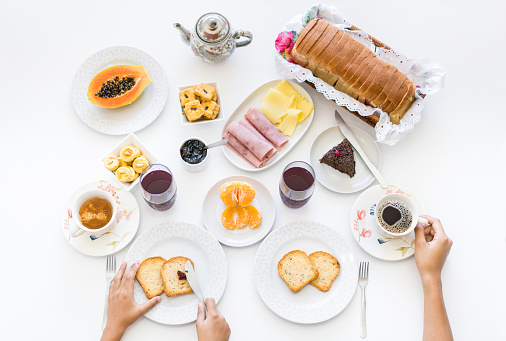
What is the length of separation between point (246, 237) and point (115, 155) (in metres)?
0.63

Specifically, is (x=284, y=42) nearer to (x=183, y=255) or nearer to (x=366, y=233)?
(x=366, y=233)

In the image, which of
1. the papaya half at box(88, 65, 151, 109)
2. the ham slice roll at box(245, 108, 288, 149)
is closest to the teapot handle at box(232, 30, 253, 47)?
the ham slice roll at box(245, 108, 288, 149)

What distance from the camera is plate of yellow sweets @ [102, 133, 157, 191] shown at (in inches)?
73.0

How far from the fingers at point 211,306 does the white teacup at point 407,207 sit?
2.37 ft

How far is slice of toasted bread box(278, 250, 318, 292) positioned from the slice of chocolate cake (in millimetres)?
395

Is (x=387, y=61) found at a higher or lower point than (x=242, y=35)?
higher

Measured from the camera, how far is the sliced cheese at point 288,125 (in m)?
1.99

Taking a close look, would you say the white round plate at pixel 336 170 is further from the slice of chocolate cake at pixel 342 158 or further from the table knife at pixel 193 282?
the table knife at pixel 193 282

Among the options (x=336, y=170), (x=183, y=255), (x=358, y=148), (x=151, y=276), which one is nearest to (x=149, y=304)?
(x=151, y=276)

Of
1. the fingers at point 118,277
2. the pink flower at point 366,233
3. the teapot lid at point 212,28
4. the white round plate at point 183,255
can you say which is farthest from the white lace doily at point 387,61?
the fingers at point 118,277

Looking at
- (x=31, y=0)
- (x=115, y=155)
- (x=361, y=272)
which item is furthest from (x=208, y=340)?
(x=31, y=0)

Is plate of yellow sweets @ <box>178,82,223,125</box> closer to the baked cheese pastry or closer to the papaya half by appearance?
the papaya half

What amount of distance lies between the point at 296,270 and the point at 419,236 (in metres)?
0.51

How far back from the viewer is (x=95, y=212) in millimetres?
1870
